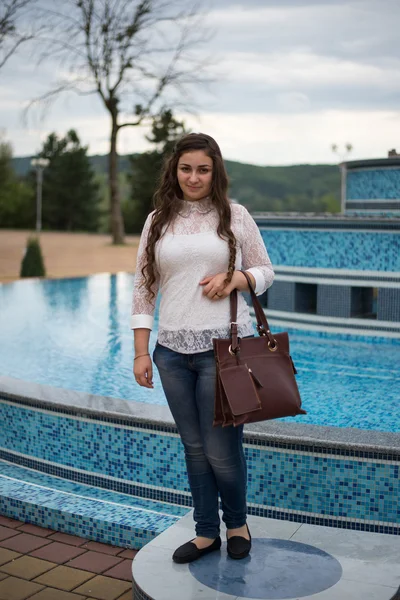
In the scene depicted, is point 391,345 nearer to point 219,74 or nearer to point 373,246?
point 373,246

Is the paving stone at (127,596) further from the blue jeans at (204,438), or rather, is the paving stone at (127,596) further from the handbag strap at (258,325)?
the handbag strap at (258,325)

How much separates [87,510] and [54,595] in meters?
0.74

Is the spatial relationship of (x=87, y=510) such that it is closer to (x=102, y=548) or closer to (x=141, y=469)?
(x=102, y=548)

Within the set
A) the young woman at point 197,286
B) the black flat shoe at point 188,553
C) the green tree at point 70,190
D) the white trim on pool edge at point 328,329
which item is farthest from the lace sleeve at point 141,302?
the green tree at point 70,190

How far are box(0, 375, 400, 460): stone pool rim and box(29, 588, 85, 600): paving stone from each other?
1083mm

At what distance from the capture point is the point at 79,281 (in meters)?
14.0

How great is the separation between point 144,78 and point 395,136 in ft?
40.6

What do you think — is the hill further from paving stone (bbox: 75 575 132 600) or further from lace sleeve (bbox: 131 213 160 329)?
lace sleeve (bbox: 131 213 160 329)

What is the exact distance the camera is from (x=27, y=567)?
10.9 ft

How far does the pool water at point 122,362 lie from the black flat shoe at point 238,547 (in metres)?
1.88

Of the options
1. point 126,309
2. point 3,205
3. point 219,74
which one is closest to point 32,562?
point 126,309

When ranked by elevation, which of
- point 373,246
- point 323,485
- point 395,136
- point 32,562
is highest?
point 395,136

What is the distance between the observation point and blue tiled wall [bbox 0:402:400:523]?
357 cm

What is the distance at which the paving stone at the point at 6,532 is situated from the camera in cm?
370
